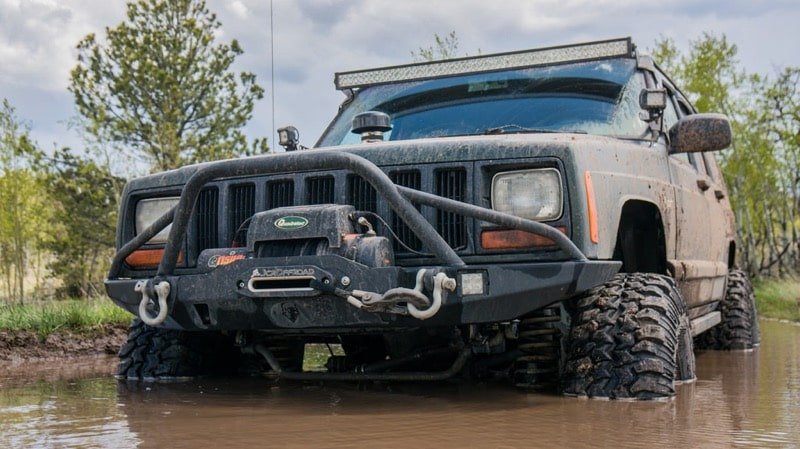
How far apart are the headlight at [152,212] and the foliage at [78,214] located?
742 inches

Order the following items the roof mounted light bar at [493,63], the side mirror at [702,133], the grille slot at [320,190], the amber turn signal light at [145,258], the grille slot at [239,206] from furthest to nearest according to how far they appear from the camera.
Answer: the roof mounted light bar at [493,63] → the side mirror at [702,133] → the amber turn signal light at [145,258] → the grille slot at [239,206] → the grille slot at [320,190]

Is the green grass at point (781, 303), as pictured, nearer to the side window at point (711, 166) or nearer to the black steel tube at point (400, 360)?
the side window at point (711, 166)

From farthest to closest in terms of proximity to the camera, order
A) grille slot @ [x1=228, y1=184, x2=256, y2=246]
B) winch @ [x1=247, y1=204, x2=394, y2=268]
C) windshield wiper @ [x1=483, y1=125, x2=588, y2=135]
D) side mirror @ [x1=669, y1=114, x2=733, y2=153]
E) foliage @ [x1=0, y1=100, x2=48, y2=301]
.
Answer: foliage @ [x1=0, y1=100, x2=48, y2=301], side mirror @ [x1=669, y1=114, x2=733, y2=153], windshield wiper @ [x1=483, y1=125, x2=588, y2=135], grille slot @ [x1=228, y1=184, x2=256, y2=246], winch @ [x1=247, y1=204, x2=394, y2=268]

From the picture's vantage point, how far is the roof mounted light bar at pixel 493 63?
17.1 feet

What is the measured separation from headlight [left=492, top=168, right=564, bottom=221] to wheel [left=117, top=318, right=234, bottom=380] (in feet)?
6.26

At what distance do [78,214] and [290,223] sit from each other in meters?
21.0

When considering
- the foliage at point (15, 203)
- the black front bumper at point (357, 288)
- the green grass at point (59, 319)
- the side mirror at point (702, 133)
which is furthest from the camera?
the foliage at point (15, 203)

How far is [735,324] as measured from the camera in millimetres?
7332

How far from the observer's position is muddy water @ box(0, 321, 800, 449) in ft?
9.88

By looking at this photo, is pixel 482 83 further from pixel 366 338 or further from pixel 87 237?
pixel 87 237

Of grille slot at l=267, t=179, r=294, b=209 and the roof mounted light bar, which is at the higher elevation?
the roof mounted light bar

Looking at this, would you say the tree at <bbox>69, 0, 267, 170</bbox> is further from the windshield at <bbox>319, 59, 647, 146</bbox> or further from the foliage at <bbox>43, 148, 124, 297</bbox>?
the windshield at <bbox>319, 59, 647, 146</bbox>

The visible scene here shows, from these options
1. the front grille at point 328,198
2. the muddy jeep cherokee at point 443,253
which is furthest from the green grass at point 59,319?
the front grille at point 328,198

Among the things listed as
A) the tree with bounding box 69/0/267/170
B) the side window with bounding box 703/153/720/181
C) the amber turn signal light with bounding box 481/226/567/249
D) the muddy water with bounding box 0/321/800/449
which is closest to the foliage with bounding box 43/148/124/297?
the tree with bounding box 69/0/267/170
